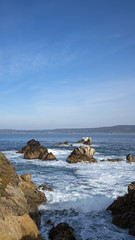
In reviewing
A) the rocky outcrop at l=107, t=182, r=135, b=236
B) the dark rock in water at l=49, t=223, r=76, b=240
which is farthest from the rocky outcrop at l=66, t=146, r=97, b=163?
the dark rock in water at l=49, t=223, r=76, b=240

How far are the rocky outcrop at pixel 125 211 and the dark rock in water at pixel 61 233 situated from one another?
3.33 meters

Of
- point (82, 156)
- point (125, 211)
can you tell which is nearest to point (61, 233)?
point (125, 211)

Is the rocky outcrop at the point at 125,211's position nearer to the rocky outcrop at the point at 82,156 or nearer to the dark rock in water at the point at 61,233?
the dark rock in water at the point at 61,233

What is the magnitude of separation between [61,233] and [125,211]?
5.10 m

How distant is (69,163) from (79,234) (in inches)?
980

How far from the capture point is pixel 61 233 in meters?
9.03

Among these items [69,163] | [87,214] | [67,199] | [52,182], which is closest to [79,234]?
[87,214]

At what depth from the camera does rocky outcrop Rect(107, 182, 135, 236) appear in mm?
10367

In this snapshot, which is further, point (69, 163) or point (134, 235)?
point (69, 163)

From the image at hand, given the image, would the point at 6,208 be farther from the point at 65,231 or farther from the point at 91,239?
the point at 91,239

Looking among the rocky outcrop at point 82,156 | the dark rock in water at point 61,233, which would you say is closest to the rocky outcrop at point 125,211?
the dark rock in water at point 61,233

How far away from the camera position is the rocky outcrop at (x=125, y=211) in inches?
408

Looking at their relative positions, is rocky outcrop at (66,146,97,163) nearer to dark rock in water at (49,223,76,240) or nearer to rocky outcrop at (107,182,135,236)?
rocky outcrop at (107,182,135,236)

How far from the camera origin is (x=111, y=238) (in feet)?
30.9
